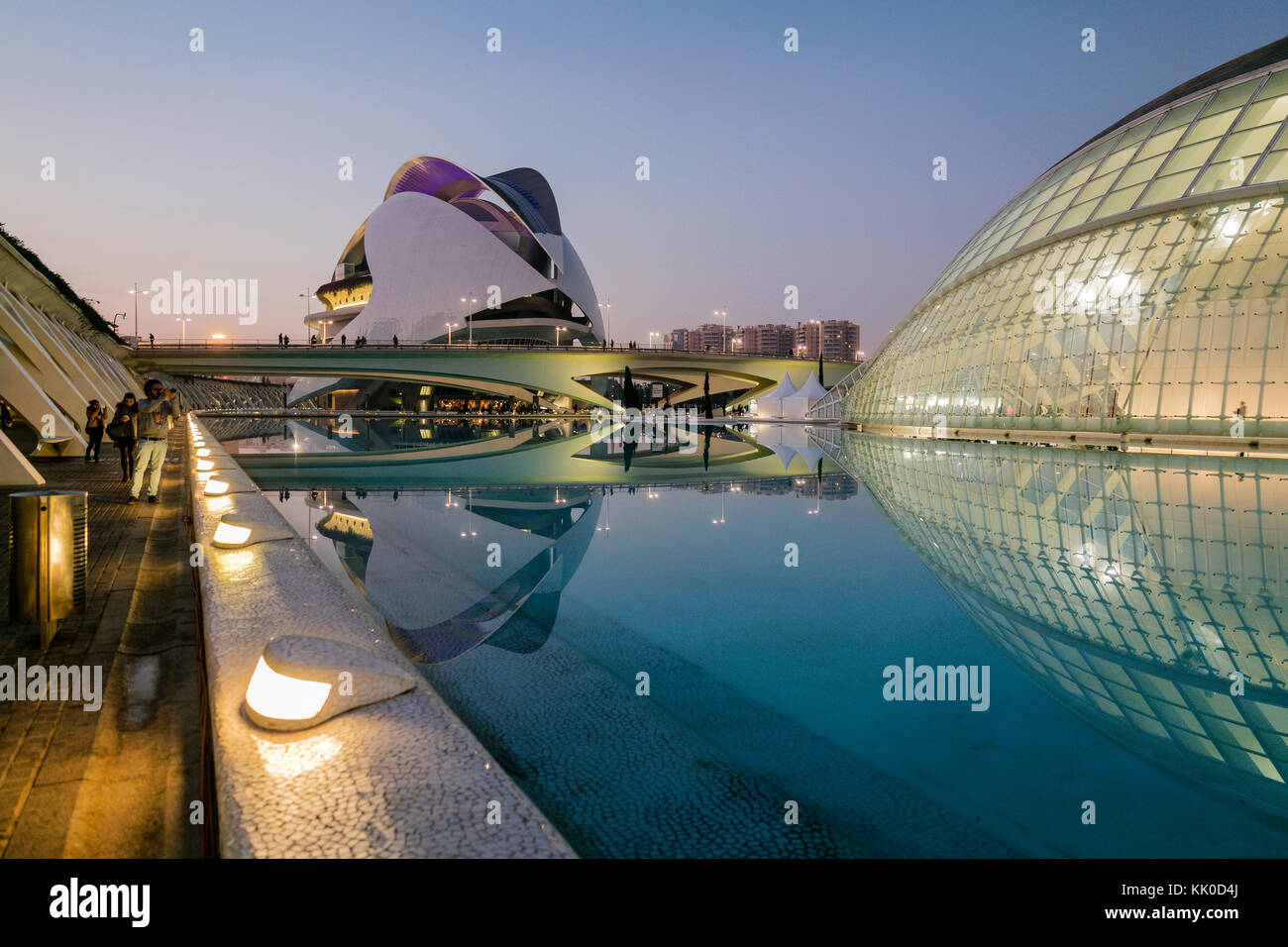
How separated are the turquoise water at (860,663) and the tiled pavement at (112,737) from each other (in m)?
1.23

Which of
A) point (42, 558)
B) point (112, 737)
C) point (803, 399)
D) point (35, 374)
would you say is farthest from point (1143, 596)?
point (803, 399)

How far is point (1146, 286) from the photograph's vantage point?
20891 millimetres

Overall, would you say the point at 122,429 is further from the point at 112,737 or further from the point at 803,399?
the point at 803,399

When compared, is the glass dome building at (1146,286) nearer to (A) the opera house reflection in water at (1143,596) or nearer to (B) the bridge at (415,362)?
(A) the opera house reflection in water at (1143,596)

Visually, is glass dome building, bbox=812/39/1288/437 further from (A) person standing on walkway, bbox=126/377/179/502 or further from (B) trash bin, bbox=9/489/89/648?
(B) trash bin, bbox=9/489/89/648

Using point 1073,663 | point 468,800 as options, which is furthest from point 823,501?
point 468,800

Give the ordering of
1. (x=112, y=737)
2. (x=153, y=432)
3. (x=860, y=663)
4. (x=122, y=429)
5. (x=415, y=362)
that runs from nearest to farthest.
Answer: (x=112, y=737) → (x=860, y=663) → (x=153, y=432) → (x=122, y=429) → (x=415, y=362)

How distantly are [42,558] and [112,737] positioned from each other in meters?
1.64

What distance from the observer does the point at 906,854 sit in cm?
258

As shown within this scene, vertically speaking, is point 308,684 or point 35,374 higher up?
point 35,374
